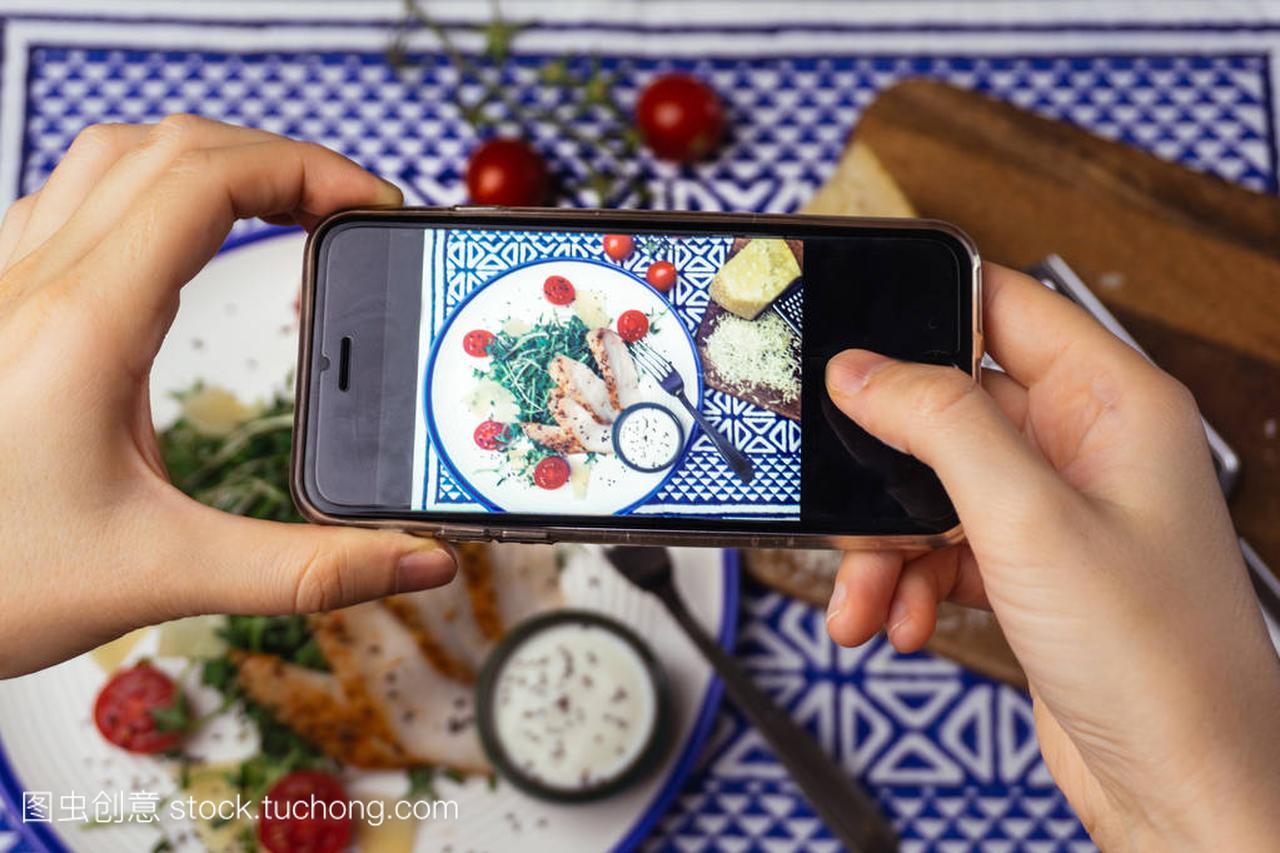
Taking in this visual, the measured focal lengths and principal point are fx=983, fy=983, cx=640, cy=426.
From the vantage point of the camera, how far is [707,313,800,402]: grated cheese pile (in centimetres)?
83

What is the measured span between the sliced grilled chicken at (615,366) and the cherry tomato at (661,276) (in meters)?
0.06

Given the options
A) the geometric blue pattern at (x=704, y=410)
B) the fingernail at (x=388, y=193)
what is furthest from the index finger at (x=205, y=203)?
the geometric blue pattern at (x=704, y=410)

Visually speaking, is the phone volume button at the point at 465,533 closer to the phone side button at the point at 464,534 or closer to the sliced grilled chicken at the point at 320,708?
the phone side button at the point at 464,534

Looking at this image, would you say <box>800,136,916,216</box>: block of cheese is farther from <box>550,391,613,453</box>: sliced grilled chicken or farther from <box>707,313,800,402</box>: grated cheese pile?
<box>550,391,613,453</box>: sliced grilled chicken

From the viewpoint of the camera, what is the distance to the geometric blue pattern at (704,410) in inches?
32.2

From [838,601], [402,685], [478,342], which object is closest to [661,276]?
[478,342]

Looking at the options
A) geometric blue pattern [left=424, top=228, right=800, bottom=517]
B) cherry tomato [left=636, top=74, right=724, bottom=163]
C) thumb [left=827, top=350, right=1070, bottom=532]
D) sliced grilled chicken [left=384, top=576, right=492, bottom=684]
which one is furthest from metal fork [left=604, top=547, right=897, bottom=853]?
cherry tomato [left=636, top=74, right=724, bottom=163]

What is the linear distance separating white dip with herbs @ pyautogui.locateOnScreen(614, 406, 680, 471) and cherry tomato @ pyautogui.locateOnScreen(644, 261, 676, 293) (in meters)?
0.11

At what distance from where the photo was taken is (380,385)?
0.81 m

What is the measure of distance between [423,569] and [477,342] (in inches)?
7.6

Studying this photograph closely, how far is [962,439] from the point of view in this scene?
730 millimetres

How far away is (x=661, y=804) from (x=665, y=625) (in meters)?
0.20

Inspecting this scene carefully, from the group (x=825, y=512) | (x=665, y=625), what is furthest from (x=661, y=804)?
(x=825, y=512)

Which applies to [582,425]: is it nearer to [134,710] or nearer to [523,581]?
[523,581]
